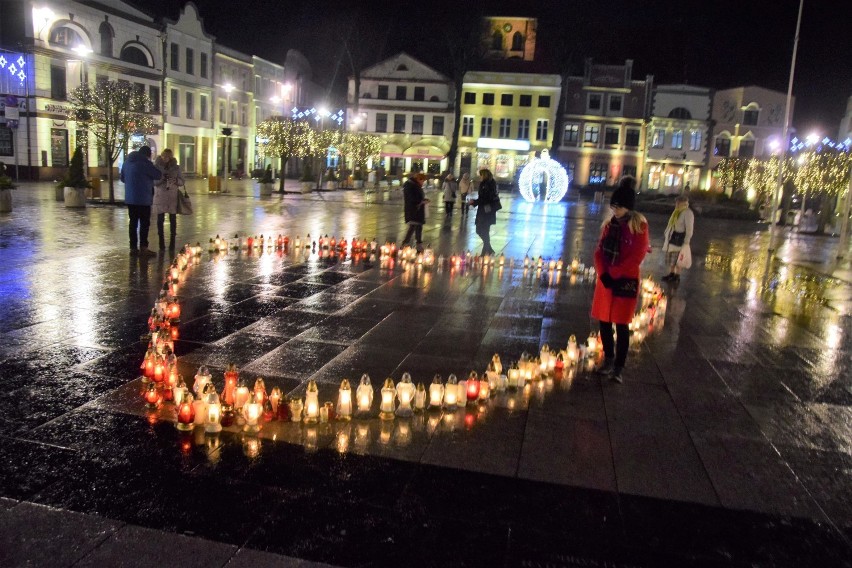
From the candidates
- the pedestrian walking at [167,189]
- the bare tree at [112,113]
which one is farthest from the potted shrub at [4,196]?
the pedestrian walking at [167,189]

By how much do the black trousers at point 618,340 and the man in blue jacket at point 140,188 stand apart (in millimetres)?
8735

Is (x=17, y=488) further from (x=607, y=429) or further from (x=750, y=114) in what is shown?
→ (x=750, y=114)

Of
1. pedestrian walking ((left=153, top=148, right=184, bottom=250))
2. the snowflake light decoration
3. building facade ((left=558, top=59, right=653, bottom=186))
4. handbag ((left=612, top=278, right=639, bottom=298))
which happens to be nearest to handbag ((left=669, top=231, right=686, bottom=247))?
handbag ((left=612, top=278, right=639, bottom=298))

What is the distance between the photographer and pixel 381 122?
61.5m

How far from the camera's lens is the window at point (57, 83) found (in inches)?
1382

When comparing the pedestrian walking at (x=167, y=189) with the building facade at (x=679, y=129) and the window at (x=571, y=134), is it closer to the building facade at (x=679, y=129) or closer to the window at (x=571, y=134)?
the window at (x=571, y=134)

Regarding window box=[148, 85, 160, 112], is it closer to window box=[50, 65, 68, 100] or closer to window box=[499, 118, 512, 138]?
window box=[50, 65, 68, 100]

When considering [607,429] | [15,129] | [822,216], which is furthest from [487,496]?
[15,129]

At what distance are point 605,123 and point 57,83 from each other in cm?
4264

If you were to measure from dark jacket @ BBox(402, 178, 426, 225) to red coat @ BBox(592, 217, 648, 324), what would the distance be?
7975mm

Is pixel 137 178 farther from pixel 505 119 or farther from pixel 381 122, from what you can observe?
pixel 505 119

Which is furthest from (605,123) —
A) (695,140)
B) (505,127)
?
(505,127)

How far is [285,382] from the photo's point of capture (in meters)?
5.96

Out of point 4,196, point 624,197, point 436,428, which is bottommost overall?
point 436,428
